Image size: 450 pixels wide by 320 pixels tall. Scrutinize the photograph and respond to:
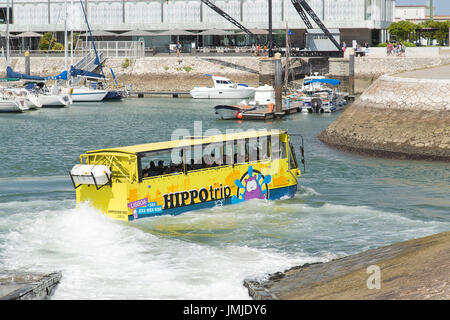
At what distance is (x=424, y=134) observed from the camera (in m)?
37.7

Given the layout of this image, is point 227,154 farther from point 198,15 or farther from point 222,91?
point 198,15

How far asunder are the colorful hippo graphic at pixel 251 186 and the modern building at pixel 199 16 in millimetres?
83778

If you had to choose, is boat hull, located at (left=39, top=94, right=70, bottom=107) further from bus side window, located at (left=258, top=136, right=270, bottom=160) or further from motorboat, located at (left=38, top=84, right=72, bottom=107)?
bus side window, located at (left=258, top=136, right=270, bottom=160)

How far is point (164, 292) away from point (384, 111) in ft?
89.4

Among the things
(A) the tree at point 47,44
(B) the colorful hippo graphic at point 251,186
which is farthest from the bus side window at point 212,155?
(A) the tree at point 47,44

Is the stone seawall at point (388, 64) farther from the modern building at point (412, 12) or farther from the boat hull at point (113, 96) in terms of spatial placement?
the modern building at point (412, 12)

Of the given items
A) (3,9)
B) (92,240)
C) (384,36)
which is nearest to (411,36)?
(384,36)

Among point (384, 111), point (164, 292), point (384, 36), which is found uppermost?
point (384, 36)

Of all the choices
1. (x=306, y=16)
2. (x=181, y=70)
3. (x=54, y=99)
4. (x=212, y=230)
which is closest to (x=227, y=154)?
(x=212, y=230)

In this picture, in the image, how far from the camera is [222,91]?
8194 cm

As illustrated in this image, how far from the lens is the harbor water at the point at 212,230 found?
17766mm

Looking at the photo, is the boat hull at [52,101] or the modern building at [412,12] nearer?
the boat hull at [52,101]

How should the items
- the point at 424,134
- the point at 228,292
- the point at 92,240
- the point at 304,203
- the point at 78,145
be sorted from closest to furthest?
the point at 228,292
the point at 92,240
the point at 304,203
the point at 424,134
the point at 78,145

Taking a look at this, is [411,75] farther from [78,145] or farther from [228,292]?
[228,292]
